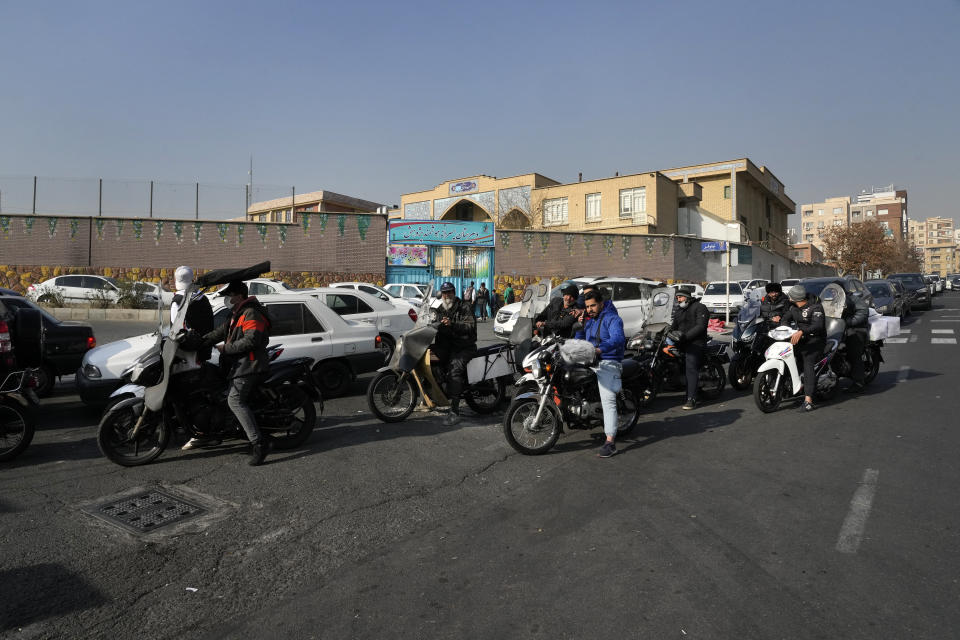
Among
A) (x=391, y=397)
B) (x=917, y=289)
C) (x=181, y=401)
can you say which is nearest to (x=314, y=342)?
(x=391, y=397)

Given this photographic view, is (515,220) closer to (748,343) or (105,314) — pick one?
(105,314)

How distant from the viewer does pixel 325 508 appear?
198 inches

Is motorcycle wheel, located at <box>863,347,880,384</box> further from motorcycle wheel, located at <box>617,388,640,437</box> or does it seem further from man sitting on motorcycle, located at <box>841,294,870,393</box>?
motorcycle wheel, located at <box>617,388,640,437</box>

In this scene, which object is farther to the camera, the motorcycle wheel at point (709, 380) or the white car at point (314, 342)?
the motorcycle wheel at point (709, 380)

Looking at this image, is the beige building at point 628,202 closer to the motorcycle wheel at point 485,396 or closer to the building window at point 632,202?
the building window at point 632,202

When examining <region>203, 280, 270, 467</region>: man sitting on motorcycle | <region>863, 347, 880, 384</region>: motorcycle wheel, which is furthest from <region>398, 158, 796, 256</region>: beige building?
<region>203, 280, 270, 467</region>: man sitting on motorcycle

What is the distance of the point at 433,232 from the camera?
30.8 metres

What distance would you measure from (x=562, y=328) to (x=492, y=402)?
134 cm

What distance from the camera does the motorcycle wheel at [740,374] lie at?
10.0 m

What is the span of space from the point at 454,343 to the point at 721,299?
19.7 m

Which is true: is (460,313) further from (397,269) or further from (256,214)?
(256,214)

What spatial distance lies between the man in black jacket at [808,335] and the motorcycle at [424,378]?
3838 millimetres

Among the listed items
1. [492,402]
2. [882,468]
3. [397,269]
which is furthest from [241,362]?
[397,269]

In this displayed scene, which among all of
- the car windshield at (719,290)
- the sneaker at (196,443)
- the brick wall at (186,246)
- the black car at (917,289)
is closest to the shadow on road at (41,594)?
the sneaker at (196,443)
